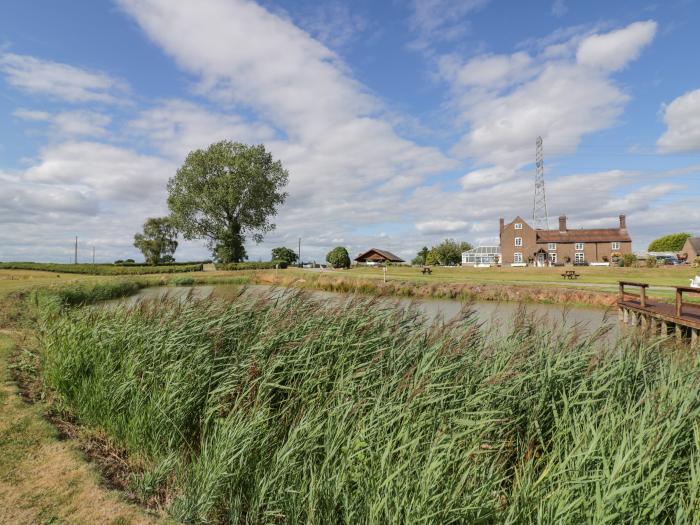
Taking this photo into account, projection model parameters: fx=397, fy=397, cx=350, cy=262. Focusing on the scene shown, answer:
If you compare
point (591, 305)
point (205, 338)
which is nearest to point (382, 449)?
point (205, 338)

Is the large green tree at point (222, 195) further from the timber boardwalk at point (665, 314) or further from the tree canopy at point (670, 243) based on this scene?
the tree canopy at point (670, 243)

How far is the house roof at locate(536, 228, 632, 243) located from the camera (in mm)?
71125

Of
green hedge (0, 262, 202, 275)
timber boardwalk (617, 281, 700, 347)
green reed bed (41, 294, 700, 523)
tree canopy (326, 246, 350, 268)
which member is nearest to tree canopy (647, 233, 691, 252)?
tree canopy (326, 246, 350, 268)

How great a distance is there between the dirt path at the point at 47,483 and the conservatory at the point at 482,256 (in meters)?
79.2

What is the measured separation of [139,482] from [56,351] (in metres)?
4.65

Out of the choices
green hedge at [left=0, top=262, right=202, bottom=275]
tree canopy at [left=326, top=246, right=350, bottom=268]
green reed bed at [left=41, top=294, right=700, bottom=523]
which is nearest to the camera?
green reed bed at [left=41, top=294, right=700, bottom=523]

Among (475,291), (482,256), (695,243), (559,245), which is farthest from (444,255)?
(475,291)

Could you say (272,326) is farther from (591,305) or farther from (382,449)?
(591,305)

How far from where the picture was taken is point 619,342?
23.4 feet

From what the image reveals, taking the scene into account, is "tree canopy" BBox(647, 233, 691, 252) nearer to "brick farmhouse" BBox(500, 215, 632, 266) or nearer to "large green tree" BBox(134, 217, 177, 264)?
"brick farmhouse" BBox(500, 215, 632, 266)

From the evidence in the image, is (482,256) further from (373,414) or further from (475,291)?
(373,414)

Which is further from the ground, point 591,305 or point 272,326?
point 272,326

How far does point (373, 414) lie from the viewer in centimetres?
475

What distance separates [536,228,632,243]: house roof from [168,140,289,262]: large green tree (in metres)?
51.4
